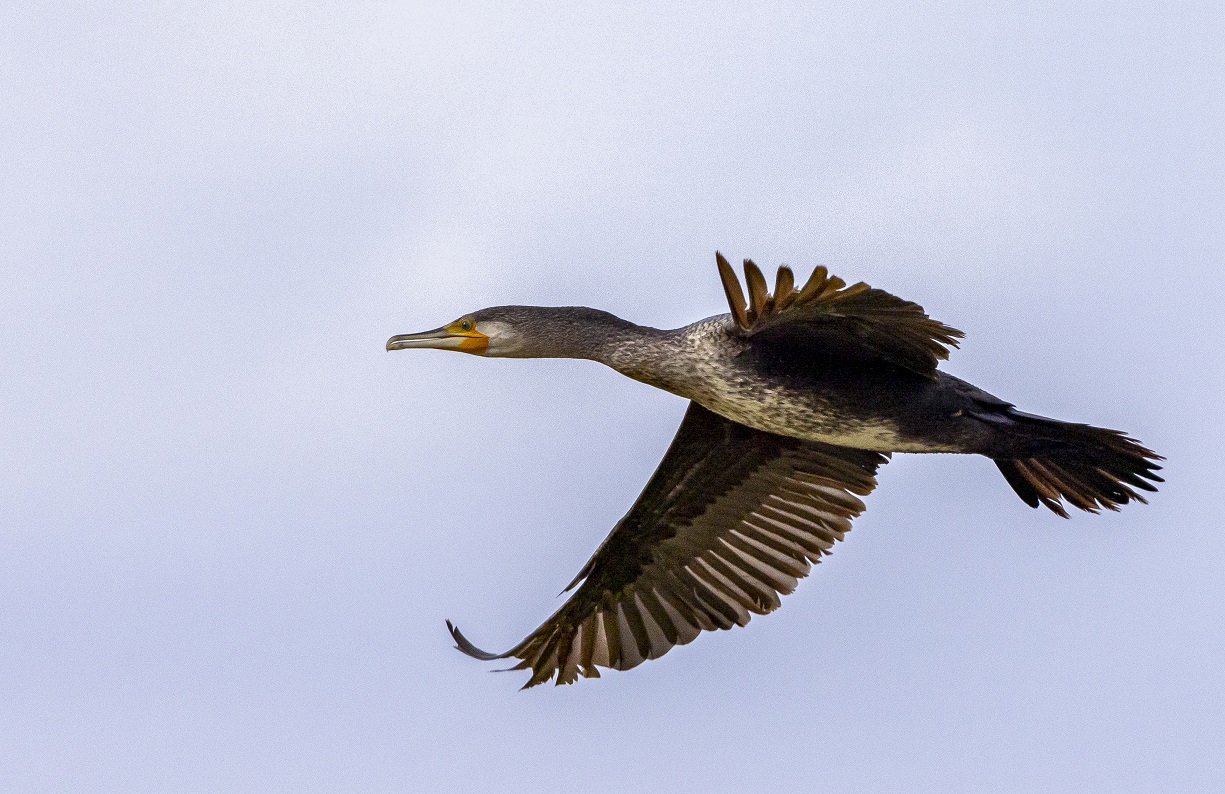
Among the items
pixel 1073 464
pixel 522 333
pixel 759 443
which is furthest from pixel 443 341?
pixel 1073 464

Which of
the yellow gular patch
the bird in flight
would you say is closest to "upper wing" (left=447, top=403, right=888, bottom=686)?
the bird in flight

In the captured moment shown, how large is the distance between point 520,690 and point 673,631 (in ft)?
2.99

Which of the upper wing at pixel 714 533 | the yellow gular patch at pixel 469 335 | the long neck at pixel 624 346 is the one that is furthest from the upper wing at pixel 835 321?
the yellow gular patch at pixel 469 335

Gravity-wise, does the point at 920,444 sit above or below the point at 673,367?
below

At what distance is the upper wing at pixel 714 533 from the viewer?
9.73m

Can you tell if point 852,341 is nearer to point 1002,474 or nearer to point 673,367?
point 673,367

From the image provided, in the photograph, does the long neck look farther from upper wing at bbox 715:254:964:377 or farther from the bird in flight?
upper wing at bbox 715:254:964:377

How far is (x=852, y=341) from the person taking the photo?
850 cm

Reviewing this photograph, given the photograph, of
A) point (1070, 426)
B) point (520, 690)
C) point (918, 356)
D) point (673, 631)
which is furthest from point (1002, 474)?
point (520, 690)

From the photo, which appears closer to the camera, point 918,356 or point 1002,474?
point 918,356

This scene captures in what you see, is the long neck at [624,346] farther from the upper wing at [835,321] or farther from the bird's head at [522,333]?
the upper wing at [835,321]

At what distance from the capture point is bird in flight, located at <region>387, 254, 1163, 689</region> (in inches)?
333

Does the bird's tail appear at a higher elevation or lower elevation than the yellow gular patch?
lower

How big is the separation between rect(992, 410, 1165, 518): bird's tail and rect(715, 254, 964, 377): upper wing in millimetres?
701
